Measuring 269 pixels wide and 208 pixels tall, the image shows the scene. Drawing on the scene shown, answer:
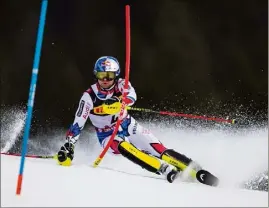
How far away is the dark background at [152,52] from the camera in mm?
Answer: 2248

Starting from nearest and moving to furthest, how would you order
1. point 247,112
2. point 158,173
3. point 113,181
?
1. point 113,181
2. point 158,173
3. point 247,112

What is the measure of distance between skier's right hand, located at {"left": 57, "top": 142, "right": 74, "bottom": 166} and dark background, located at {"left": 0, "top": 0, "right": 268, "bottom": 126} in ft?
0.38

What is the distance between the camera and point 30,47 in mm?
2254

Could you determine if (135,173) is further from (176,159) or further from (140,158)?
(176,159)

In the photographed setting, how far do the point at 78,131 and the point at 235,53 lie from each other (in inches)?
34.4

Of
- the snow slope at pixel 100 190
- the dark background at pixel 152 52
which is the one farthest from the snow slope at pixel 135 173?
the dark background at pixel 152 52

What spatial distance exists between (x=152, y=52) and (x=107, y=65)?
0.25m

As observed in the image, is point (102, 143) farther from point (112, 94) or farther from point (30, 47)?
point (30, 47)

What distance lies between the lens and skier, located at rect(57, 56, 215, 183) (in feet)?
7.18

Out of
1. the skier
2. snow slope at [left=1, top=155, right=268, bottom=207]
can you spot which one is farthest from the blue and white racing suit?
snow slope at [left=1, top=155, right=268, bottom=207]

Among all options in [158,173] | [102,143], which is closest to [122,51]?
[102,143]

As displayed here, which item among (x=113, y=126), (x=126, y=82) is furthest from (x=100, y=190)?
(x=126, y=82)

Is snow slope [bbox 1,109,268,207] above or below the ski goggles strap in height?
below

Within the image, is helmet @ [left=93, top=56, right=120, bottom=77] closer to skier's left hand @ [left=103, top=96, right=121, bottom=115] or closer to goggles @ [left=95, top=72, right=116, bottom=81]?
goggles @ [left=95, top=72, right=116, bottom=81]
